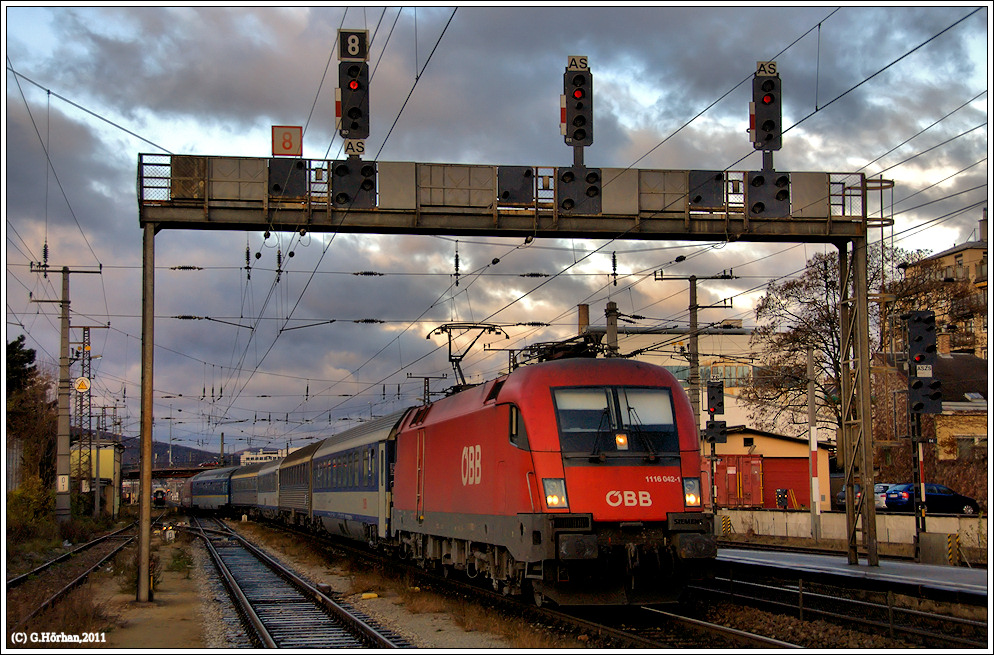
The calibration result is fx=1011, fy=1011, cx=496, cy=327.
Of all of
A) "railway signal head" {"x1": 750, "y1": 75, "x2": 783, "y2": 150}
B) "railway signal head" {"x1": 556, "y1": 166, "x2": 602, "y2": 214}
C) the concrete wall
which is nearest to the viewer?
"railway signal head" {"x1": 750, "y1": 75, "x2": 783, "y2": 150}

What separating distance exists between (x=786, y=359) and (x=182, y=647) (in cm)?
3360

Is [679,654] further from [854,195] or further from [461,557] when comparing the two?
[854,195]

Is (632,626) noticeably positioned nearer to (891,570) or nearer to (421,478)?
(421,478)

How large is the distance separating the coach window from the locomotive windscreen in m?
0.54

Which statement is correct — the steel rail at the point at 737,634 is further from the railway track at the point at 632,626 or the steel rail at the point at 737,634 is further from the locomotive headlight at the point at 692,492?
the locomotive headlight at the point at 692,492

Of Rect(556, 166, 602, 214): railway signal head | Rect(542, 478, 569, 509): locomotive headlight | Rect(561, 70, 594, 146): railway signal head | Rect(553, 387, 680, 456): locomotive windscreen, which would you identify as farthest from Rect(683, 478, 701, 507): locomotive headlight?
Rect(556, 166, 602, 214): railway signal head

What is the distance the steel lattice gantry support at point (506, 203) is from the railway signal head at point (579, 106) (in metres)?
1.86

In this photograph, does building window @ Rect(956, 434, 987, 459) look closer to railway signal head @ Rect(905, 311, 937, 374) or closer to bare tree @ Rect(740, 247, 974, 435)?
bare tree @ Rect(740, 247, 974, 435)

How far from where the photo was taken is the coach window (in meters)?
14.8

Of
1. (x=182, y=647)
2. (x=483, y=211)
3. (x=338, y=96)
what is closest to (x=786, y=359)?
(x=483, y=211)

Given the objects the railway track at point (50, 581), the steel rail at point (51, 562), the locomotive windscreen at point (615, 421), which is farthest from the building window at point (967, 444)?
the steel rail at point (51, 562)

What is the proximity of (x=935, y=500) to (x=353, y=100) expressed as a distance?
97.7 feet

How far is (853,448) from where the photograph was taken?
73.7 feet

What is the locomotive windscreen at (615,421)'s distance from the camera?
581 inches
